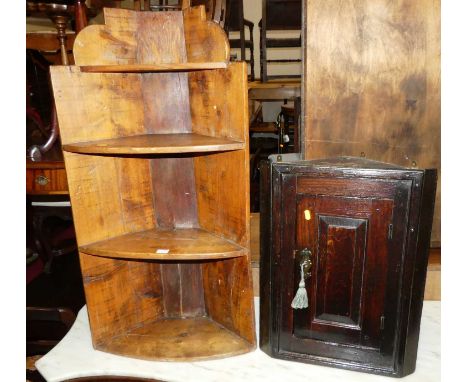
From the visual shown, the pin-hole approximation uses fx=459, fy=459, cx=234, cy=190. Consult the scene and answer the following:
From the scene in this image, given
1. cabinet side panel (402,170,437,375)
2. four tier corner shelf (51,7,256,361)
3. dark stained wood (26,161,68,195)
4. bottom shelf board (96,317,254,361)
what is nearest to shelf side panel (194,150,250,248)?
four tier corner shelf (51,7,256,361)

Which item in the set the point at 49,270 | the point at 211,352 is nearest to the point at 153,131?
the point at 211,352

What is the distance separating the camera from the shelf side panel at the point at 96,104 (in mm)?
1383

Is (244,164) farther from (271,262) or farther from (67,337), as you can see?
(67,337)

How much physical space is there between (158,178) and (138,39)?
479 mm

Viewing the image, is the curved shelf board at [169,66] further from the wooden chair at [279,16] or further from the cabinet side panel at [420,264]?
the wooden chair at [279,16]

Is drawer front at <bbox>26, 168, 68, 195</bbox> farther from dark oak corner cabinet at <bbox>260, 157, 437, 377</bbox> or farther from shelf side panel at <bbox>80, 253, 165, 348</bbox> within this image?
dark oak corner cabinet at <bbox>260, 157, 437, 377</bbox>

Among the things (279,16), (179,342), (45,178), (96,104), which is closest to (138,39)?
(96,104)

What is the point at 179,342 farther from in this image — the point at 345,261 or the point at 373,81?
the point at 373,81

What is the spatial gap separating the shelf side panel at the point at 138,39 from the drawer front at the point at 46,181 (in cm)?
128

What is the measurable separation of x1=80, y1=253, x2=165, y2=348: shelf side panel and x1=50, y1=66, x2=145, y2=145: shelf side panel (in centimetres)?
41

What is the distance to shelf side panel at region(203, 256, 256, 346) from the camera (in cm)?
150

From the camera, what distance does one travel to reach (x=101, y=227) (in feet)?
5.06
